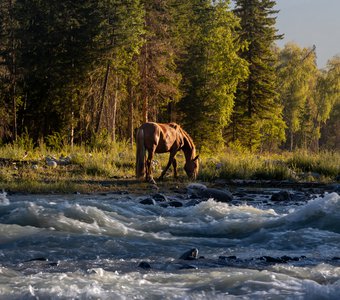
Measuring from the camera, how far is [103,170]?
656 inches

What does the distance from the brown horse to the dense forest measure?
775cm

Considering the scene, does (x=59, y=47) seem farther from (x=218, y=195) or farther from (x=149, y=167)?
(x=218, y=195)

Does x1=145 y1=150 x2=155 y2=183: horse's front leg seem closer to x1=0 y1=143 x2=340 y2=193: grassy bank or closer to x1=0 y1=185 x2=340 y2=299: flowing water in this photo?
x1=0 y1=143 x2=340 y2=193: grassy bank

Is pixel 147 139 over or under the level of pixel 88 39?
under

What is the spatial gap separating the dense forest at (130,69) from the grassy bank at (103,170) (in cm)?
577

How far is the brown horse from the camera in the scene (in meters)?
15.6

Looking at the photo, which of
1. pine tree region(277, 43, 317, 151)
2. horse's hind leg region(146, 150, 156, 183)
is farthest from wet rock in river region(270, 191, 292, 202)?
pine tree region(277, 43, 317, 151)

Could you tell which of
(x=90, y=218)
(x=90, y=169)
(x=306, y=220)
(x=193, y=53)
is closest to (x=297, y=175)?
(x=90, y=169)

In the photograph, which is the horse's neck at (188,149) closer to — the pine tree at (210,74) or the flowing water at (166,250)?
the flowing water at (166,250)

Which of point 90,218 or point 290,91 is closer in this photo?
point 90,218

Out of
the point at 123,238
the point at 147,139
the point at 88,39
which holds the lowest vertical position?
the point at 123,238

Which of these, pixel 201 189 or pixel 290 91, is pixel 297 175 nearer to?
pixel 201 189

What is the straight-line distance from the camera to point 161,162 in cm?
1941

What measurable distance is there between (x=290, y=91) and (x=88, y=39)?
4039 cm
